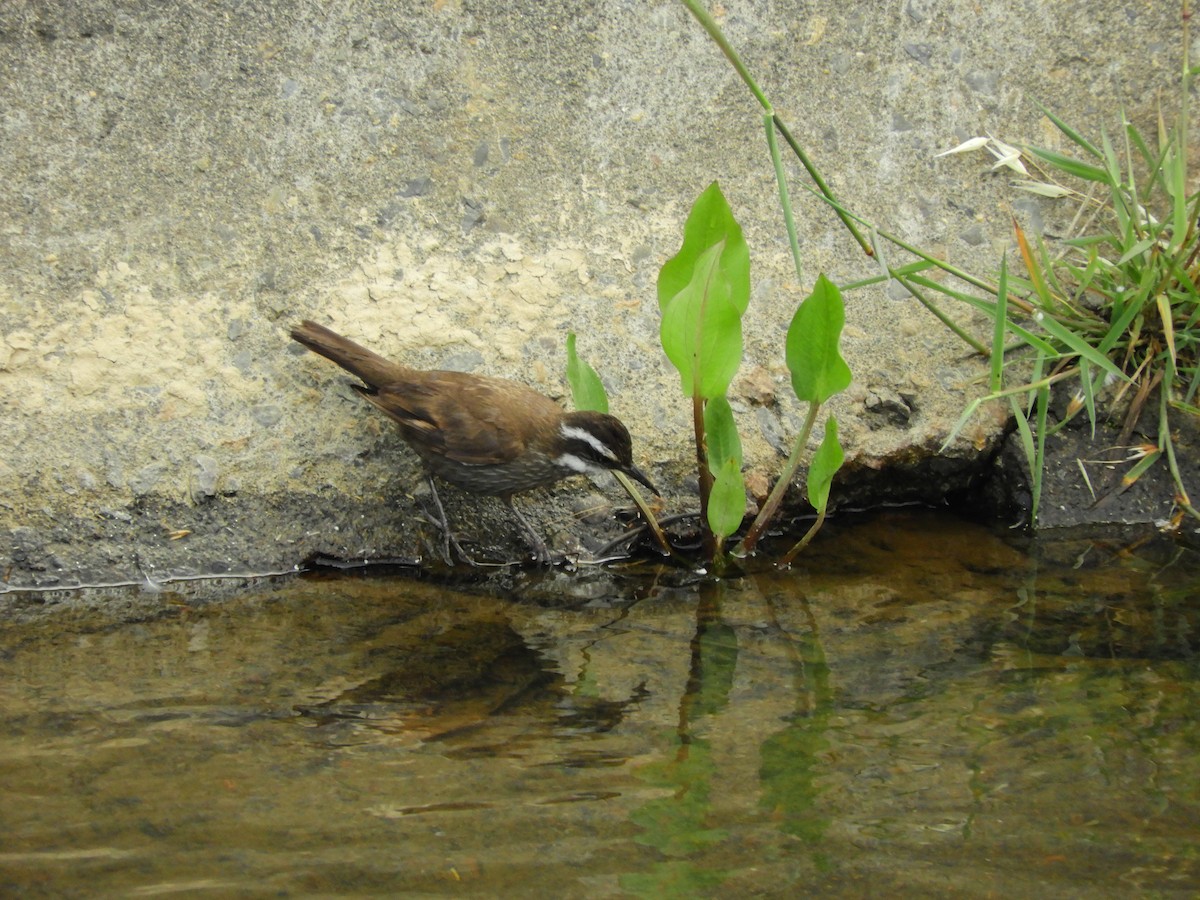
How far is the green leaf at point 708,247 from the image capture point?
4.16 metres

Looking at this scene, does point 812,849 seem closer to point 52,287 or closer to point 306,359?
point 306,359


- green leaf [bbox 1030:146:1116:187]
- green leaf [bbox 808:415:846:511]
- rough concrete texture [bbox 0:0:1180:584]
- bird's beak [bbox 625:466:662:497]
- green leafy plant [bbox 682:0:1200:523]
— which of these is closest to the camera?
green leaf [bbox 808:415:846:511]

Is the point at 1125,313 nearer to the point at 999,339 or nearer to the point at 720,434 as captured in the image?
the point at 999,339

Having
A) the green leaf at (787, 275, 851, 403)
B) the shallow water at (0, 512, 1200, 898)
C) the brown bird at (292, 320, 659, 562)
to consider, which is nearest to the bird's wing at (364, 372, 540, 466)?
the brown bird at (292, 320, 659, 562)

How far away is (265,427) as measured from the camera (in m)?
4.80

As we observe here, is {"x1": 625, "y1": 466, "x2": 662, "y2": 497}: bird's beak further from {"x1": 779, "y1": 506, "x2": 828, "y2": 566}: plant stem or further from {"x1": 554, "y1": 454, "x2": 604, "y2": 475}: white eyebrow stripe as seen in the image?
{"x1": 779, "y1": 506, "x2": 828, "y2": 566}: plant stem

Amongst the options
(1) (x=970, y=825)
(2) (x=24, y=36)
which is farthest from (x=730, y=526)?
(2) (x=24, y=36)

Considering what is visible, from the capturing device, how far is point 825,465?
4.55 meters

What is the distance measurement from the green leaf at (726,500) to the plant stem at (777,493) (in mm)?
163

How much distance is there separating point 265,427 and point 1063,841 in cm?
331

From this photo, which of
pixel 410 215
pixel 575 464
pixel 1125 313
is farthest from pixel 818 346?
pixel 410 215

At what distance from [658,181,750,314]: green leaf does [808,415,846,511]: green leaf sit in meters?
0.59

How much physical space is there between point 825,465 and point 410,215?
2158 millimetres

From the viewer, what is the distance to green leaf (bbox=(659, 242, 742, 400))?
13.8ft
